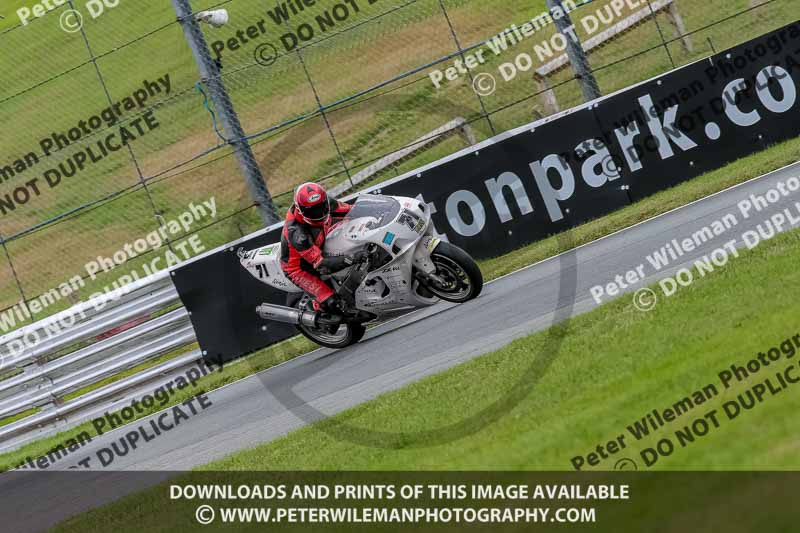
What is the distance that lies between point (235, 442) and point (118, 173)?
12011mm

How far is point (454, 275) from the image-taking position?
10.7 meters

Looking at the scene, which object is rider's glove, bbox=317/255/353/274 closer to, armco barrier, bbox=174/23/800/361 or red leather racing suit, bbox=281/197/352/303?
red leather racing suit, bbox=281/197/352/303

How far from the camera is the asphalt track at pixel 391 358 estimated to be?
971 centimetres

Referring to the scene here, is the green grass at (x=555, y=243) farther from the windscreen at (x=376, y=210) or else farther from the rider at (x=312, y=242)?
the windscreen at (x=376, y=210)

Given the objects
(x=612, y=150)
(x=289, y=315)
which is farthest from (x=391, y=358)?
(x=612, y=150)

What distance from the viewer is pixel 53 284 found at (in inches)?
731

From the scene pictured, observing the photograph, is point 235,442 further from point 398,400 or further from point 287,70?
point 287,70

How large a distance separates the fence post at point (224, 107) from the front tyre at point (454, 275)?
147 inches

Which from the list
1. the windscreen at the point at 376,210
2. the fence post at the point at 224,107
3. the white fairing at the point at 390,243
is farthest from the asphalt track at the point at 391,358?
the fence post at the point at 224,107

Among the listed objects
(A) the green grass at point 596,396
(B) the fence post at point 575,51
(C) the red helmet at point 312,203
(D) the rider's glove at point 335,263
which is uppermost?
(B) the fence post at point 575,51

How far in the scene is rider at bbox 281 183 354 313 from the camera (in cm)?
1045

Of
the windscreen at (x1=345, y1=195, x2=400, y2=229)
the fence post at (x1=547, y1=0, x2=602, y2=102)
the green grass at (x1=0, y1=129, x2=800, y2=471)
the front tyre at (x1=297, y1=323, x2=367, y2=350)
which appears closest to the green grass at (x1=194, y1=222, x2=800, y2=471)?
the windscreen at (x1=345, y1=195, x2=400, y2=229)

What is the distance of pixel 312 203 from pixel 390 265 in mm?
995

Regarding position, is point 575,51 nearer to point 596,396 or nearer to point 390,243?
point 390,243
